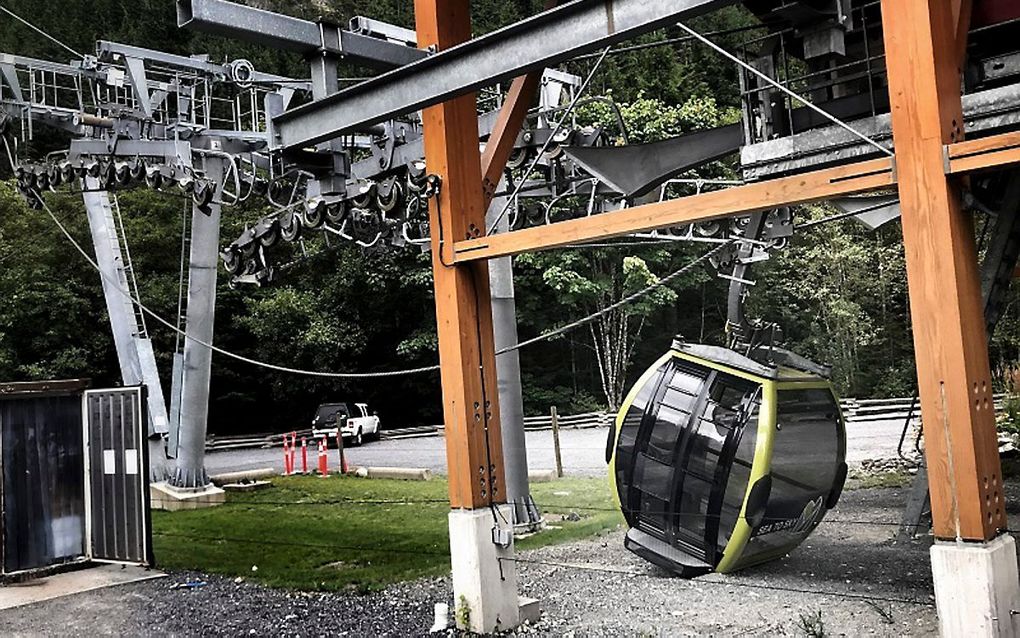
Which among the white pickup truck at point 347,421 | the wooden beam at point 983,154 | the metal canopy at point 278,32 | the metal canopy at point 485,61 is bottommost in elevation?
the white pickup truck at point 347,421

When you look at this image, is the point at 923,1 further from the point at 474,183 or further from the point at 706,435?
the point at 706,435

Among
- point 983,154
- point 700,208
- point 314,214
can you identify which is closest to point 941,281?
point 983,154

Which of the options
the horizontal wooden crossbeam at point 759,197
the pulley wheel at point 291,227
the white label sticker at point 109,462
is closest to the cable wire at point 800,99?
the horizontal wooden crossbeam at point 759,197

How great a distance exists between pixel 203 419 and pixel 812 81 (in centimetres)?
1315

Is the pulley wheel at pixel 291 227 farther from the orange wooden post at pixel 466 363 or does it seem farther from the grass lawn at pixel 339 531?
A: the grass lawn at pixel 339 531

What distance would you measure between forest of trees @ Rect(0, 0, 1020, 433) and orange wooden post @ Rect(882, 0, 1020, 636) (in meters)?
21.3

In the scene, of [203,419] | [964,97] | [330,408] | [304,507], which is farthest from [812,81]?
[330,408]

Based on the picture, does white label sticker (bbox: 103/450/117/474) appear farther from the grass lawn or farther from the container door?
the grass lawn

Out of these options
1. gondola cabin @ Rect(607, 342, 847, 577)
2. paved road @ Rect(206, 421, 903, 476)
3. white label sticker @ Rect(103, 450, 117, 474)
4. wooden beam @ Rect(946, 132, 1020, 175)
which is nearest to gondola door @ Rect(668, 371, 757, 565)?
gondola cabin @ Rect(607, 342, 847, 577)

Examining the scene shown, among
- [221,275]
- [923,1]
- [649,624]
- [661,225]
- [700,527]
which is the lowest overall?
[649,624]

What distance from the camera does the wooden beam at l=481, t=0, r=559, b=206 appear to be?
734 cm

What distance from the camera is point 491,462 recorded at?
7402 mm

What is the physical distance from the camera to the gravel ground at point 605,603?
7133 millimetres

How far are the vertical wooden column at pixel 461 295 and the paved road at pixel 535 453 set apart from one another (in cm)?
957
